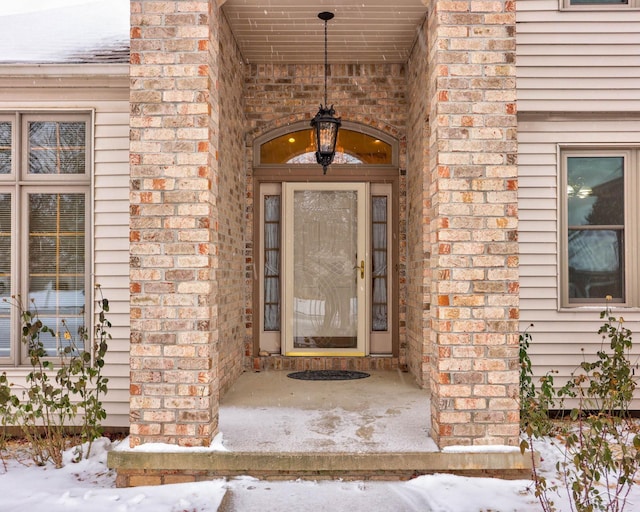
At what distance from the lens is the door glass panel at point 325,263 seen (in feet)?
20.4

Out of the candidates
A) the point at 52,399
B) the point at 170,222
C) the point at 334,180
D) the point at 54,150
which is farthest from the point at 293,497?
the point at 334,180

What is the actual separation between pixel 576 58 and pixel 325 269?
3.21 m

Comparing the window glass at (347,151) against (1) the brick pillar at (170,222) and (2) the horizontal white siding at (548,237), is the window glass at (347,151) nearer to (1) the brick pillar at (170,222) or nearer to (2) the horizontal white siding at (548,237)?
(2) the horizontal white siding at (548,237)

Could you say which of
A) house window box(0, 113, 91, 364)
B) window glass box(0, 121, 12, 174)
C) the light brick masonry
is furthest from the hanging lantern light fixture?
window glass box(0, 121, 12, 174)

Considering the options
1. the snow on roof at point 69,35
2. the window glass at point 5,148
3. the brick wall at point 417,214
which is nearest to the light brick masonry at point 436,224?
the brick wall at point 417,214

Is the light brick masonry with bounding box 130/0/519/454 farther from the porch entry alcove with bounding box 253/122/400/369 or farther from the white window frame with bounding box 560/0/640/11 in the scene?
the porch entry alcove with bounding box 253/122/400/369

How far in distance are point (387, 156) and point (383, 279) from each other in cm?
136

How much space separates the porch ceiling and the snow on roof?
1131 millimetres

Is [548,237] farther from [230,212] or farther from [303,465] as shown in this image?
[303,465]

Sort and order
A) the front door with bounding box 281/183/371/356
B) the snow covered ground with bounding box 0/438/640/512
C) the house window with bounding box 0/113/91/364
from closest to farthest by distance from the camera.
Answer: the snow covered ground with bounding box 0/438/640/512
the house window with bounding box 0/113/91/364
the front door with bounding box 281/183/371/356

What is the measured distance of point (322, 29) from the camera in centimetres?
518

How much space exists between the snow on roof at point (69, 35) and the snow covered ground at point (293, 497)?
3.39 meters

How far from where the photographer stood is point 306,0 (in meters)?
4.62

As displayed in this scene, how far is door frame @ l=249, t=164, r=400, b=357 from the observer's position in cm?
613
